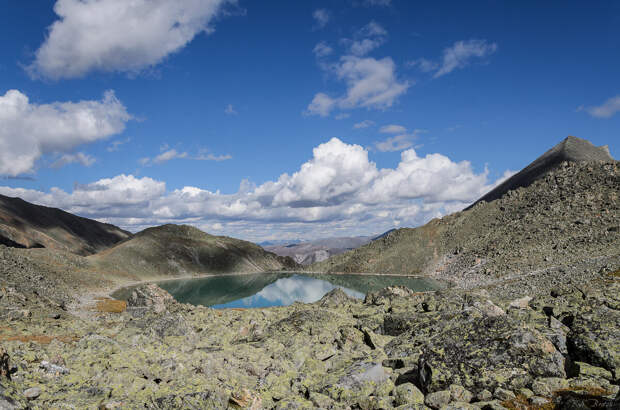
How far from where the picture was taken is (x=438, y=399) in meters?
9.71

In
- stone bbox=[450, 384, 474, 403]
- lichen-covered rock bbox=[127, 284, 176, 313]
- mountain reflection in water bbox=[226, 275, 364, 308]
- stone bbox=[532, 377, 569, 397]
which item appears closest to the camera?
Answer: stone bbox=[532, 377, 569, 397]

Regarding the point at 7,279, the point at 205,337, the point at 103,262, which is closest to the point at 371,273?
the point at 103,262

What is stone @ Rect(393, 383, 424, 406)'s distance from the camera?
1014 centimetres

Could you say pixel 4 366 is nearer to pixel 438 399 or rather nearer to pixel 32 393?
pixel 32 393

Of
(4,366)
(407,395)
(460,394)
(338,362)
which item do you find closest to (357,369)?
(338,362)

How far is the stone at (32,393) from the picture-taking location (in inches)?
356

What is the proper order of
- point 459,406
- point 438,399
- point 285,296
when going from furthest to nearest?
point 285,296
point 438,399
point 459,406

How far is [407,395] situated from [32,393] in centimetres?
1128

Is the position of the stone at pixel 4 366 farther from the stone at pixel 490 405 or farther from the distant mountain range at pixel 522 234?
the distant mountain range at pixel 522 234

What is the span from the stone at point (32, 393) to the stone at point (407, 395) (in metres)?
10.9

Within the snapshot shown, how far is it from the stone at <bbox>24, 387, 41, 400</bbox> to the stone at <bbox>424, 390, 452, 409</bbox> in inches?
457

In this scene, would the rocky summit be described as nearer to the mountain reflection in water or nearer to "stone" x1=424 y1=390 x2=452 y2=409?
"stone" x1=424 y1=390 x2=452 y2=409

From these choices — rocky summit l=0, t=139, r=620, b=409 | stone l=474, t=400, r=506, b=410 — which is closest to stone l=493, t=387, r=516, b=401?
rocky summit l=0, t=139, r=620, b=409

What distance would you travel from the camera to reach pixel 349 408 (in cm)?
1053
